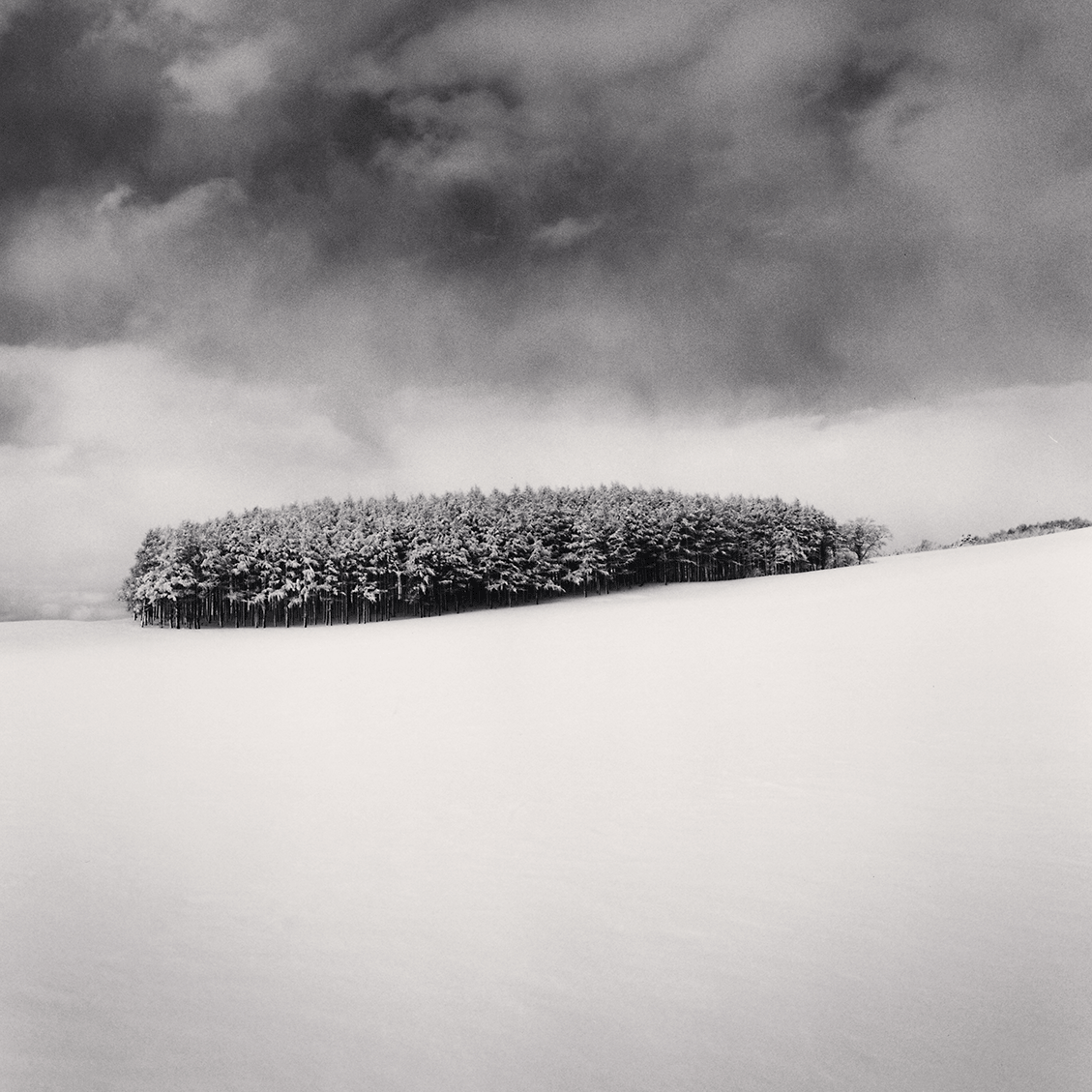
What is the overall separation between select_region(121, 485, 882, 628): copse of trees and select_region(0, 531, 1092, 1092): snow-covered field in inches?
1936

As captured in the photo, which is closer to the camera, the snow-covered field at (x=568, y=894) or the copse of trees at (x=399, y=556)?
the snow-covered field at (x=568, y=894)

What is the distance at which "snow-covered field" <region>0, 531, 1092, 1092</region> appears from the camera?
3.98 metres

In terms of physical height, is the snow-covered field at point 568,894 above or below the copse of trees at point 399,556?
below

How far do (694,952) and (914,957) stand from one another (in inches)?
59.9

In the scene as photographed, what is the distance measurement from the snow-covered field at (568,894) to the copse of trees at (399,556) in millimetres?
49183

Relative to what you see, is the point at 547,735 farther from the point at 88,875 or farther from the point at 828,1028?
the point at 828,1028

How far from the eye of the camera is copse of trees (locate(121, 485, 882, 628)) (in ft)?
208

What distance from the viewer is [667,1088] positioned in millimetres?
3676

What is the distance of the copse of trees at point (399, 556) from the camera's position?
2501 inches

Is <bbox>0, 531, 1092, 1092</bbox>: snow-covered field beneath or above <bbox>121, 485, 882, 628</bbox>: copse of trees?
beneath

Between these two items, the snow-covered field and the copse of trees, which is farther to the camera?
the copse of trees

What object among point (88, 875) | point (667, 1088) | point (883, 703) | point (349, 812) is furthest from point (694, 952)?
point (883, 703)

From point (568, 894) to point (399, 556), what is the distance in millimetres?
61060

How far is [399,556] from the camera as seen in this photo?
2579 inches
